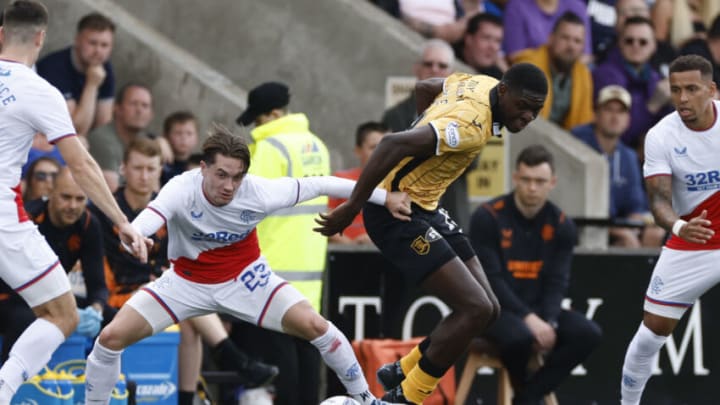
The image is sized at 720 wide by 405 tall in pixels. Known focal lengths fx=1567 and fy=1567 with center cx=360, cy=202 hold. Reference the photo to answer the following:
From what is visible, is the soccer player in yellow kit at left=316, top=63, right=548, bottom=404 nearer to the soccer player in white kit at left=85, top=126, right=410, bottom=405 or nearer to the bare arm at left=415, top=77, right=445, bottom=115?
the bare arm at left=415, top=77, right=445, bottom=115

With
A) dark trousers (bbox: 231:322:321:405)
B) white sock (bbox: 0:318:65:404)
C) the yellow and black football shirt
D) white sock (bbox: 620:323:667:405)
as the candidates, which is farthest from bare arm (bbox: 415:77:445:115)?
white sock (bbox: 0:318:65:404)

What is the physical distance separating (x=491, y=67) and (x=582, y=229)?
2078 mm

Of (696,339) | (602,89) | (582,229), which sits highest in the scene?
(602,89)

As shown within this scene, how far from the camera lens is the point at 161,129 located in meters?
14.9

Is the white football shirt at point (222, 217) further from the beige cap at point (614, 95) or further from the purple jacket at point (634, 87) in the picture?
the purple jacket at point (634, 87)

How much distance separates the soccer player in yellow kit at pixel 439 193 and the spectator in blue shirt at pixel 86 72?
159 inches

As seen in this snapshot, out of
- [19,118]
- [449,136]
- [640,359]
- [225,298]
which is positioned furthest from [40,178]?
[640,359]

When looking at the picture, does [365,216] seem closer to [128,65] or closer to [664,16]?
[128,65]

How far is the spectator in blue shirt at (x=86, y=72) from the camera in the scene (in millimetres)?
13742

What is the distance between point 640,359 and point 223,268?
10.2ft

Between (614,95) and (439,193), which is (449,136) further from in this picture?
(614,95)

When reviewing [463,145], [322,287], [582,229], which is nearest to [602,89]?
[582,229]

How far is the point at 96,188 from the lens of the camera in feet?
31.8

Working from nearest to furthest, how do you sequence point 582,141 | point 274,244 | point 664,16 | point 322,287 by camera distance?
point 274,244, point 322,287, point 582,141, point 664,16
